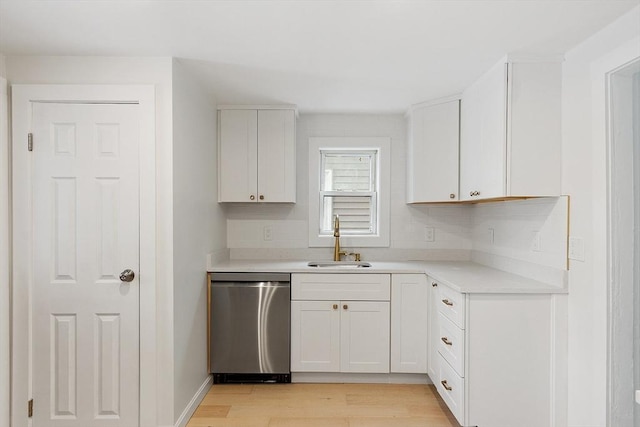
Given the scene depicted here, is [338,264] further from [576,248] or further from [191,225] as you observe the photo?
[576,248]

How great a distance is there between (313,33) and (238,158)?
60.0 inches

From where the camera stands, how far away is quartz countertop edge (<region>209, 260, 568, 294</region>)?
2191 millimetres

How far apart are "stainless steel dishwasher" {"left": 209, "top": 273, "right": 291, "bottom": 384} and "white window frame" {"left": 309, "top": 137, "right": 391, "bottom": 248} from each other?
0.77 metres

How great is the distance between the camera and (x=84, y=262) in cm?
222

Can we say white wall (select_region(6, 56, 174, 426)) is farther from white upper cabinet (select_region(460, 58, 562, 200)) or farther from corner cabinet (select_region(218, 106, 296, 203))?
white upper cabinet (select_region(460, 58, 562, 200))

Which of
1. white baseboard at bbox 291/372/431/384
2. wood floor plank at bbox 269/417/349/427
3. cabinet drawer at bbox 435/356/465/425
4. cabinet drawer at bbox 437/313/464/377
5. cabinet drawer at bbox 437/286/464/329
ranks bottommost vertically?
wood floor plank at bbox 269/417/349/427

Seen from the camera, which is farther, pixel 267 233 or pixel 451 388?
pixel 267 233

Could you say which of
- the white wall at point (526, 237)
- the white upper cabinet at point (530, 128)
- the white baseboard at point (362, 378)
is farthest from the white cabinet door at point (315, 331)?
the white upper cabinet at point (530, 128)

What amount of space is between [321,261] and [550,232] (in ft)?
6.07

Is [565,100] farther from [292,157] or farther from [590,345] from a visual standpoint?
[292,157]

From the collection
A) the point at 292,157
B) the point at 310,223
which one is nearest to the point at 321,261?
the point at 310,223

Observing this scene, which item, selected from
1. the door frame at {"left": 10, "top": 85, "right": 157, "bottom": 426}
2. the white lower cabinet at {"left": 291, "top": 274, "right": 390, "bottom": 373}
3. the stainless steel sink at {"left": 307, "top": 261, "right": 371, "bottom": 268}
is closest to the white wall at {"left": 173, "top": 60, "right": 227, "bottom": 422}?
the door frame at {"left": 10, "top": 85, "right": 157, "bottom": 426}

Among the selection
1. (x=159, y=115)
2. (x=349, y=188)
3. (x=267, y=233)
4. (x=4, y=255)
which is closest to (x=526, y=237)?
(x=349, y=188)

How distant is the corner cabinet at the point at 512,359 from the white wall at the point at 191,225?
170 cm
